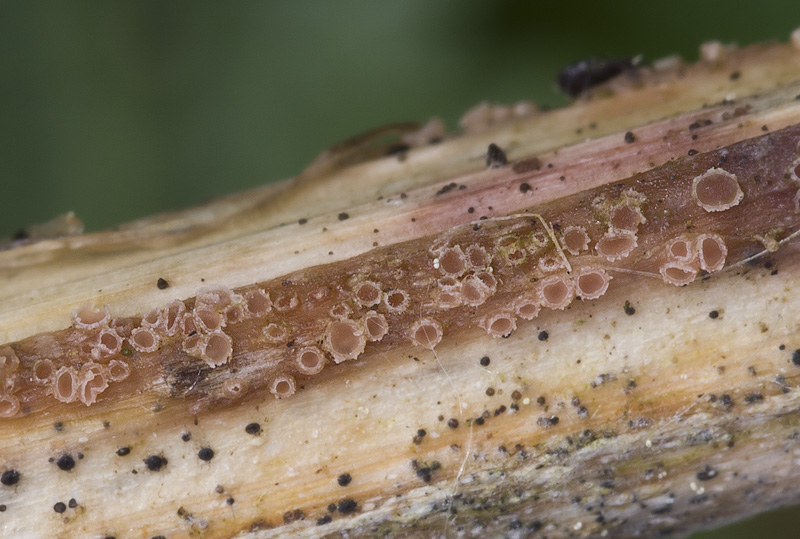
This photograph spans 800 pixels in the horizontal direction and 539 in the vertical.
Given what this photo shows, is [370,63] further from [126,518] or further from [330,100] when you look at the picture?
[126,518]

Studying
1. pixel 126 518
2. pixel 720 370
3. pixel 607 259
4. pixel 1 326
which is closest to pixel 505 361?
pixel 607 259

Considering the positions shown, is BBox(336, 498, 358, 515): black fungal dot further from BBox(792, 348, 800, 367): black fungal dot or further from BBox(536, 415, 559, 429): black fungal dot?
BBox(792, 348, 800, 367): black fungal dot

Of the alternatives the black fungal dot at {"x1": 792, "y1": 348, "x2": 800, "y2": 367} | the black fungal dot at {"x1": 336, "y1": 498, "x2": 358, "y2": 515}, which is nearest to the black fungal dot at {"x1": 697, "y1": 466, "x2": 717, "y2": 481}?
the black fungal dot at {"x1": 792, "y1": 348, "x2": 800, "y2": 367}

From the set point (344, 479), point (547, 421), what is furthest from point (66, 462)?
point (547, 421)

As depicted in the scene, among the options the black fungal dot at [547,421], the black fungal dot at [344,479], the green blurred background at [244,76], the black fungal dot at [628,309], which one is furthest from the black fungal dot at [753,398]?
the green blurred background at [244,76]

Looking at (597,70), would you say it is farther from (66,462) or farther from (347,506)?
(66,462)

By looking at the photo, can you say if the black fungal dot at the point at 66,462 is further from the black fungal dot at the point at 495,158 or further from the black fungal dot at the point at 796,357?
the black fungal dot at the point at 796,357
